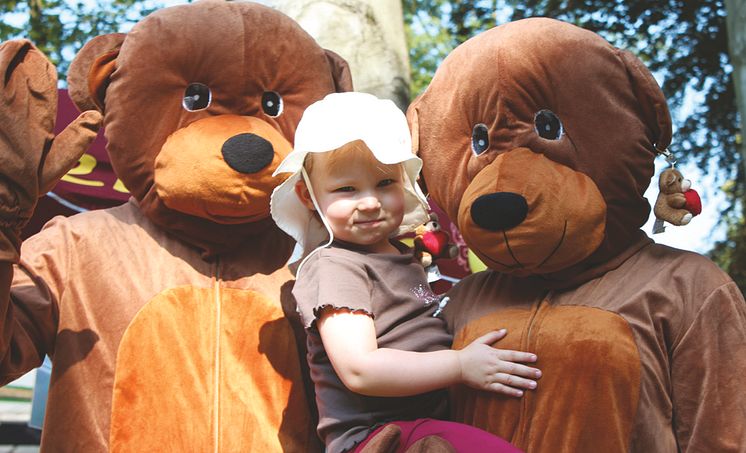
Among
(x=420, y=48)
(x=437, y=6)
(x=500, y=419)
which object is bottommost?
(x=420, y=48)

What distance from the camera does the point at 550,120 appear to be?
7.87ft

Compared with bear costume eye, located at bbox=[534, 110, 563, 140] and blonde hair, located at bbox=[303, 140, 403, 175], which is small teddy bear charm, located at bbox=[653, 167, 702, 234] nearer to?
bear costume eye, located at bbox=[534, 110, 563, 140]

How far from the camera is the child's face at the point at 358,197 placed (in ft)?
7.90

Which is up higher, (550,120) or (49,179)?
(550,120)

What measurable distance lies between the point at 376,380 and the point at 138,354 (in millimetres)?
770

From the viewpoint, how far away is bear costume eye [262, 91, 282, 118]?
9.14 ft

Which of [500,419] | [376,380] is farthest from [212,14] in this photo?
[500,419]

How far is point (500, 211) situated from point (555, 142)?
30 centimetres

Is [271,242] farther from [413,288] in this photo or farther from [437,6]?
[437,6]

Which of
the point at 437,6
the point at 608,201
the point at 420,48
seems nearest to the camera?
the point at 608,201

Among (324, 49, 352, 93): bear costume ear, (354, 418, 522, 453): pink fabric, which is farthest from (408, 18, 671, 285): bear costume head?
(324, 49, 352, 93): bear costume ear

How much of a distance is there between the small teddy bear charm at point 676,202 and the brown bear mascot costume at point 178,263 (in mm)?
1047

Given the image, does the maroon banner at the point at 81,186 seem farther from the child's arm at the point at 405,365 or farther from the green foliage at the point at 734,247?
the green foliage at the point at 734,247

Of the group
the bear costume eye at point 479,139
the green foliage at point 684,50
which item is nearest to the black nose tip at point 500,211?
the bear costume eye at point 479,139
